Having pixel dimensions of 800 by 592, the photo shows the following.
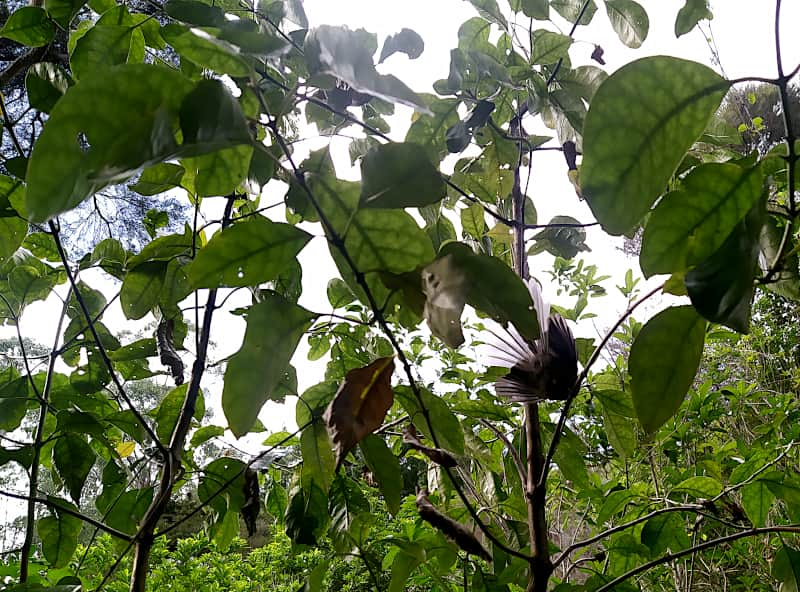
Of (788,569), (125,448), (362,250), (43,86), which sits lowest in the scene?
(788,569)

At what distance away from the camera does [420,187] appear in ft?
0.96

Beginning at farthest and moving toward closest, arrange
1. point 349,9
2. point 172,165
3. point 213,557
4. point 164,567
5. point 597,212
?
point 213,557, point 164,567, point 349,9, point 172,165, point 597,212

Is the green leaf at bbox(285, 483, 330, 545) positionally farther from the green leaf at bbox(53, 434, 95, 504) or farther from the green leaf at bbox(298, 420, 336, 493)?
the green leaf at bbox(53, 434, 95, 504)

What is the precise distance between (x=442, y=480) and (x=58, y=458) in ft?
1.33

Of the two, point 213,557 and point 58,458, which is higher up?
point 213,557

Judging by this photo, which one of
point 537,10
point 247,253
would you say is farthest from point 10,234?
point 537,10

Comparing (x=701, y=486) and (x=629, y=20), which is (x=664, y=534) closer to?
(x=701, y=486)

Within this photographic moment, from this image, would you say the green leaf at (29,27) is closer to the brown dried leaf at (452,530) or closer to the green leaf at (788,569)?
the brown dried leaf at (452,530)

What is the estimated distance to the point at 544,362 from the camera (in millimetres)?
421

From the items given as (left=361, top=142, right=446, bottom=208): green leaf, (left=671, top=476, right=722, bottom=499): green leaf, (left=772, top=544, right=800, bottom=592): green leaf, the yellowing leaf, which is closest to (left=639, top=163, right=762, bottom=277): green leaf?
(left=361, top=142, right=446, bottom=208): green leaf

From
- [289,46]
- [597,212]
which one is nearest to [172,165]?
[289,46]

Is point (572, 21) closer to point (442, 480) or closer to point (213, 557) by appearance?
point (442, 480)

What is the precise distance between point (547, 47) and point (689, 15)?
0.19 metres

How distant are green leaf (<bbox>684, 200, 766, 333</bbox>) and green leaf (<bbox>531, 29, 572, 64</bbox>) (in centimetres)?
43
